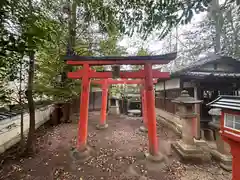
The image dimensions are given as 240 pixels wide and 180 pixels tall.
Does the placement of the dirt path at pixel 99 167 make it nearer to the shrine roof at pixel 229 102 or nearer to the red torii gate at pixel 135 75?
the red torii gate at pixel 135 75

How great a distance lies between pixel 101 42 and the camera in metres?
8.05

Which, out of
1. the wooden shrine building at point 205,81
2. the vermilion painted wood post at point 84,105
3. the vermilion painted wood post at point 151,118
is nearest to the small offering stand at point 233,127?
the vermilion painted wood post at point 151,118

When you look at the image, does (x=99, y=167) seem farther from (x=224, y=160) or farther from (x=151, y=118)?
(x=224, y=160)

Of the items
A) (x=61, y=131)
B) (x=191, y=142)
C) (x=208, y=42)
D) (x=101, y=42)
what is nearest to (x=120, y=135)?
(x=61, y=131)

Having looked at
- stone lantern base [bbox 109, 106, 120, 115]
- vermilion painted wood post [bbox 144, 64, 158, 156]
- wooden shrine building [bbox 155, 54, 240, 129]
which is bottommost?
stone lantern base [bbox 109, 106, 120, 115]

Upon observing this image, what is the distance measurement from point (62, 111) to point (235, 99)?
28.3ft

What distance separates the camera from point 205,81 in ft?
22.8

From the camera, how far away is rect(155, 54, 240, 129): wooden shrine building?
6.57m

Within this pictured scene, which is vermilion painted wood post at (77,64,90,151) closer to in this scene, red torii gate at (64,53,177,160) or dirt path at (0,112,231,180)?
red torii gate at (64,53,177,160)

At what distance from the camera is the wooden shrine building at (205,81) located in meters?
6.57

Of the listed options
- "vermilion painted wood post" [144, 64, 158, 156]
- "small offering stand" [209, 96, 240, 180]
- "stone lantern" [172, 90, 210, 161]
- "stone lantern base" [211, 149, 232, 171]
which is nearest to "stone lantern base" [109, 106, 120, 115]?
"stone lantern" [172, 90, 210, 161]

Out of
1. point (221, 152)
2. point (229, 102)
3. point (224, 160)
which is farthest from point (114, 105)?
point (229, 102)

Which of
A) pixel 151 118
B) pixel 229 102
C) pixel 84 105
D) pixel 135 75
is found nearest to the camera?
pixel 229 102

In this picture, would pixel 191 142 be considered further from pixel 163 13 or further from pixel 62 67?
pixel 62 67
